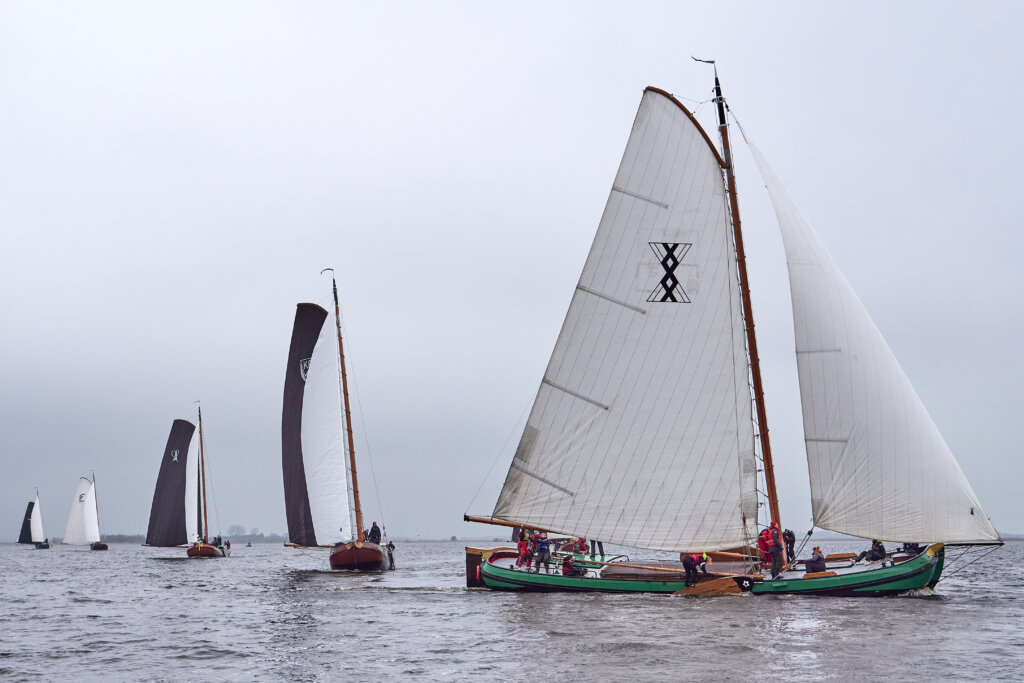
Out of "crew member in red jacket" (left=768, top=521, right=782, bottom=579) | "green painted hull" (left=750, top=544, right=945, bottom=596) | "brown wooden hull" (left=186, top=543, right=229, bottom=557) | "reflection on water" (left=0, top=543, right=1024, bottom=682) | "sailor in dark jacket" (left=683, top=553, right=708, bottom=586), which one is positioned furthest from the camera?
"brown wooden hull" (left=186, top=543, right=229, bottom=557)

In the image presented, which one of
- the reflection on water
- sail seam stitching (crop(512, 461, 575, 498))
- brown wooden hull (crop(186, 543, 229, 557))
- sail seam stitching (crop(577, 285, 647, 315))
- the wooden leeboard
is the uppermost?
sail seam stitching (crop(577, 285, 647, 315))

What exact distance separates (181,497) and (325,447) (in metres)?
48.6

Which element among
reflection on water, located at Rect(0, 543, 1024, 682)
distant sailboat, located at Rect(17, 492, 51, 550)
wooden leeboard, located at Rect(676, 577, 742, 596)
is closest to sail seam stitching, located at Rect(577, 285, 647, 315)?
wooden leeboard, located at Rect(676, 577, 742, 596)

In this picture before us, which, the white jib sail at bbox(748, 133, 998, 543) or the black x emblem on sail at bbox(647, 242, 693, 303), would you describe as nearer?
the white jib sail at bbox(748, 133, 998, 543)

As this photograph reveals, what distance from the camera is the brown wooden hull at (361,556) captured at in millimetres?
55156

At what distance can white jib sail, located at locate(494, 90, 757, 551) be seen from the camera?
32.3 m

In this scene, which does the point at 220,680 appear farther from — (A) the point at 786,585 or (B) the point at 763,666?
(A) the point at 786,585

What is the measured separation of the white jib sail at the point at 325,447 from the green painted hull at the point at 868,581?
3051 cm

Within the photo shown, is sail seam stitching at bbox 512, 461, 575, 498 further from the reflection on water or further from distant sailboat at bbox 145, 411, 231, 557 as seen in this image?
distant sailboat at bbox 145, 411, 231, 557

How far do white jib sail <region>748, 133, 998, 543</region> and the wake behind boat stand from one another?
0.23ft

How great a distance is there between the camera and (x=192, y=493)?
99688 mm

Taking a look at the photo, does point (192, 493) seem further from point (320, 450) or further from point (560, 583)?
point (560, 583)

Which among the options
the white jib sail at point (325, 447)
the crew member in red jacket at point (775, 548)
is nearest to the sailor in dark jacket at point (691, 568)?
the crew member in red jacket at point (775, 548)

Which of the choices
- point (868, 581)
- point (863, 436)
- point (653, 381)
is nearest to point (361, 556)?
point (653, 381)
